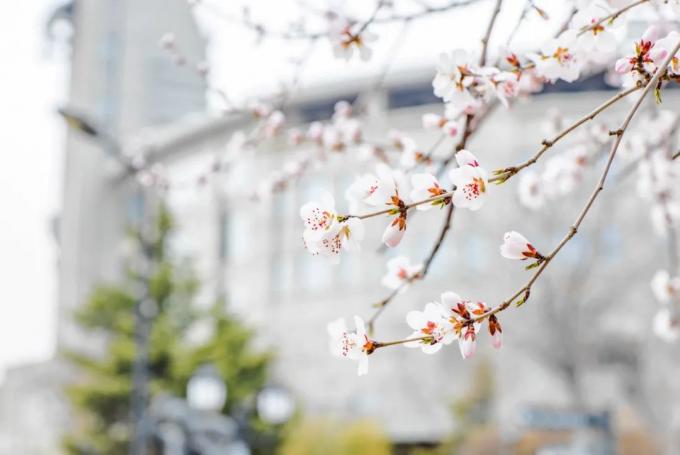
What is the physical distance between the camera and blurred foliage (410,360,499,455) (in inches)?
1195

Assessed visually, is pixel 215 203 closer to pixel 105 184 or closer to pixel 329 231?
pixel 105 184

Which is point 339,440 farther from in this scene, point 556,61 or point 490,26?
point 556,61

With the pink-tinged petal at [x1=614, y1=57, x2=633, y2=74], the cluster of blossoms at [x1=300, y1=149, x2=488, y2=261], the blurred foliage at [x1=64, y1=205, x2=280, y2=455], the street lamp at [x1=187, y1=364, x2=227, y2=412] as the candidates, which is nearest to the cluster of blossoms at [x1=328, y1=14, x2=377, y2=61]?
the pink-tinged petal at [x1=614, y1=57, x2=633, y2=74]

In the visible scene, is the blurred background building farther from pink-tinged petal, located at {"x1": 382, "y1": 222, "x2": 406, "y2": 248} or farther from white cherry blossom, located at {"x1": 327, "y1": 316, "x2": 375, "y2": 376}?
pink-tinged petal, located at {"x1": 382, "y1": 222, "x2": 406, "y2": 248}

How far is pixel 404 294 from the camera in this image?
37562 millimetres

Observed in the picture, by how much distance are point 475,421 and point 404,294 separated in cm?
543

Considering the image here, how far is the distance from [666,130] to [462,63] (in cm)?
221

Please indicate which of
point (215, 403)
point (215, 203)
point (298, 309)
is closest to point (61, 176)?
point (215, 203)

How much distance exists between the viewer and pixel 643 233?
113ft

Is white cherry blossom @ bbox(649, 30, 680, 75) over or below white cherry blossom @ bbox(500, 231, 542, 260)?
over

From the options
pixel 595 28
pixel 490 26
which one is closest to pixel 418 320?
pixel 595 28

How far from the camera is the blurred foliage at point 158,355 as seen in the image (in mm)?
24922

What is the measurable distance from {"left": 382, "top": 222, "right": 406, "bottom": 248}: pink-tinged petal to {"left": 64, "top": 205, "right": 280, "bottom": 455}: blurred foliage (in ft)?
70.8

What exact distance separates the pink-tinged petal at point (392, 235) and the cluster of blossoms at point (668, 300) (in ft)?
7.53
